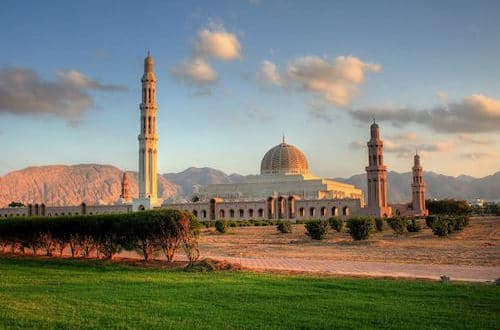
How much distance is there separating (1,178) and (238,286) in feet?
452

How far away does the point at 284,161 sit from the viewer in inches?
2438

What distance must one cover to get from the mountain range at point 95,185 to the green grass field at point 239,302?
3885 inches

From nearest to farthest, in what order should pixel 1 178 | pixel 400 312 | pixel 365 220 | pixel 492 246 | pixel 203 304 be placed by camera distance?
pixel 400 312 < pixel 203 304 < pixel 492 246 < pixel 365 220 < pixel 1 178

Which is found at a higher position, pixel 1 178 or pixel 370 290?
pixel 1 178

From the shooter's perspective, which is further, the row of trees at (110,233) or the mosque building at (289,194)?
the mosque building at (289,194)

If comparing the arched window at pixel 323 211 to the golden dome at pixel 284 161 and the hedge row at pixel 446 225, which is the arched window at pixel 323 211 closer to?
the golden dome at pixel 284 161

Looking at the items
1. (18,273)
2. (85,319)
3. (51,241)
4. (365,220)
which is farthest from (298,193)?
(85,319)

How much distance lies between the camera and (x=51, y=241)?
14539 mm

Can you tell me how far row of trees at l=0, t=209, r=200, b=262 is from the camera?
12344mm

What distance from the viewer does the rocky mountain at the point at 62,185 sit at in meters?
132

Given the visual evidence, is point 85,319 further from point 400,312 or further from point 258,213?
point 258,213

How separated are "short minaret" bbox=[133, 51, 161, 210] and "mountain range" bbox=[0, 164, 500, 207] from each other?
53532mm

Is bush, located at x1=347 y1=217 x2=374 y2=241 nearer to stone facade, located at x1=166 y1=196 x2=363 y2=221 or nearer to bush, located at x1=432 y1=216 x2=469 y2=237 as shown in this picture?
bush, located at x1=432 y1=216 x2=469 y2=237

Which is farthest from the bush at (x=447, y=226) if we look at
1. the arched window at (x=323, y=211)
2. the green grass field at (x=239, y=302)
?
the arched window at (x=323, y=211)
